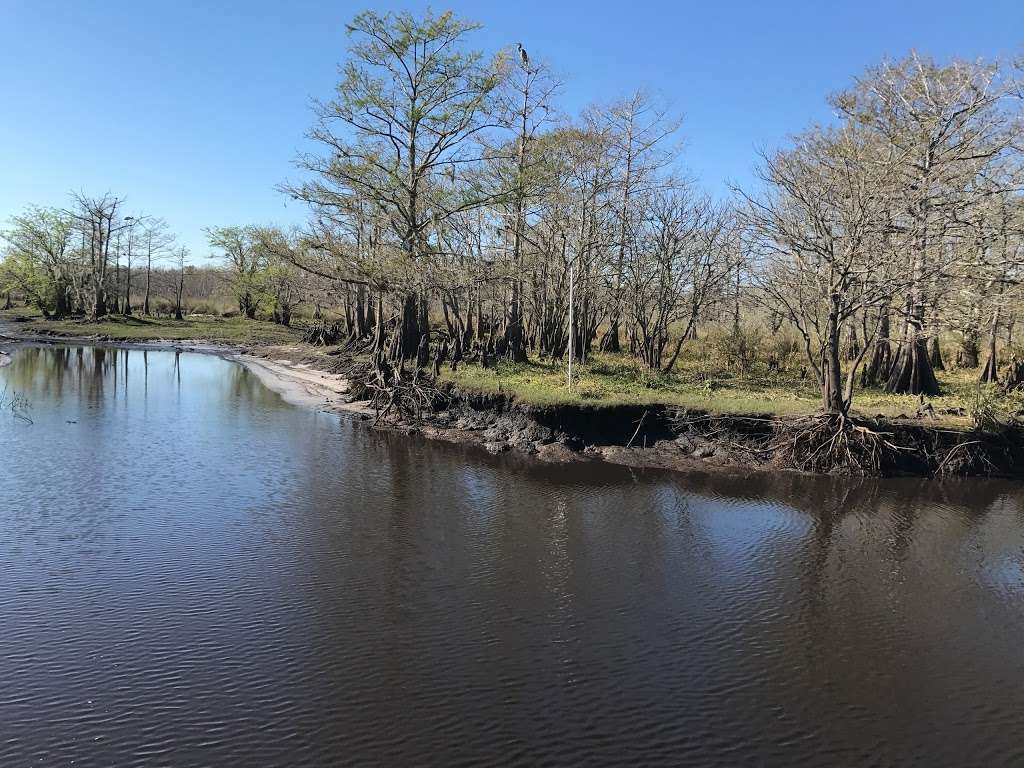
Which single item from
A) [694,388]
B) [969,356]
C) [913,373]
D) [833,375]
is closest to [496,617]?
[833,375]

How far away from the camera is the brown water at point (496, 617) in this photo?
5.71 meters

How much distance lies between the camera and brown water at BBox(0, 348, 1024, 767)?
5.71 meters

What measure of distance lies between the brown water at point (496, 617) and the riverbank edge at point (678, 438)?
0.89m

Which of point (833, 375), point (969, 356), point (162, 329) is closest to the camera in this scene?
point (833, 375)

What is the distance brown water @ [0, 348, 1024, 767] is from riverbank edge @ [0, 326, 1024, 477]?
34.9 inches

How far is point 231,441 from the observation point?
54.5 ft

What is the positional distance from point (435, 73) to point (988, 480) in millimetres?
18889

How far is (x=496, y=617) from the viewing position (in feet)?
25.5

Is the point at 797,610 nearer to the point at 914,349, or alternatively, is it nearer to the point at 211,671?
the point at 211,671

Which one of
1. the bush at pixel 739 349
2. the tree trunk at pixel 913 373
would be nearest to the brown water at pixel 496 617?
the tree trunk at pixel 913 373

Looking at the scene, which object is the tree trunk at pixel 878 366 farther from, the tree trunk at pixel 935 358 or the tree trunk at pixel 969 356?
the tree trunk at pixel 969 356

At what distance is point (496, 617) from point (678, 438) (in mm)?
9736

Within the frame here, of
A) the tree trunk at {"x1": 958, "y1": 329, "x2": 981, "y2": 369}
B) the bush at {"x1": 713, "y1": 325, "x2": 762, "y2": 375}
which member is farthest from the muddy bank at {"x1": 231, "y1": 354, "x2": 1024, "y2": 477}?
the tree trunk at {"x1": 958, "y1": 329, "x2": 981, "y2": 369}

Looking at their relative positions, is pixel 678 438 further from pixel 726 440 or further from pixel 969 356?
pixel 969 356
